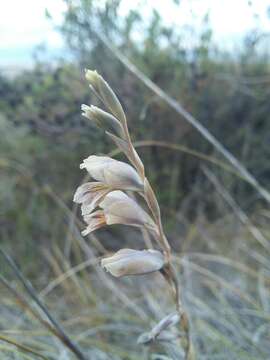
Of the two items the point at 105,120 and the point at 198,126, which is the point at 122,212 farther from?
the point at 198,126

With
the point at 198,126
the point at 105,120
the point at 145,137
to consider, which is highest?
the point at 105,120

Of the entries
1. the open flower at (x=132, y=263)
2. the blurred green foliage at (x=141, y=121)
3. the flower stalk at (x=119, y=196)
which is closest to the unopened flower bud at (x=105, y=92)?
the flower stalk at (x=119, y=196)

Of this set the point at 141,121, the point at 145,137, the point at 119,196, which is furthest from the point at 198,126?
the point at 145,137

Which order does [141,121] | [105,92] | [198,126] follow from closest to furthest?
[105,92]
[198,126]
[141,121]

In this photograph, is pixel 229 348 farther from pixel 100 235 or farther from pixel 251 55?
pixel 251 55

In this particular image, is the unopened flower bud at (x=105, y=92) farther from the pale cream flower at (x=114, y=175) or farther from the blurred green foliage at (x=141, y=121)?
the blurred green foliage at (x=141, y=121)

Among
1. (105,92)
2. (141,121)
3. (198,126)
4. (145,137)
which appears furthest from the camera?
(145,137)

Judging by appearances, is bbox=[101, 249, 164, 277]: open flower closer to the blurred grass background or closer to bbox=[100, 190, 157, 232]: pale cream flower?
bbox=[100, 190, 157, 232]: pale cream flower

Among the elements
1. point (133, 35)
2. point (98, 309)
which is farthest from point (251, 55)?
point (98, 309)
